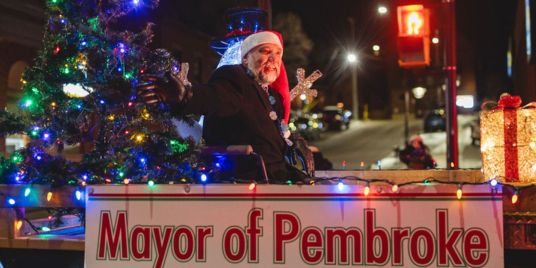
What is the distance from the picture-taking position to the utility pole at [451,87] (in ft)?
34.3

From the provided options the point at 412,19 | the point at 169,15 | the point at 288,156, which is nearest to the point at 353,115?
the point at 169,15

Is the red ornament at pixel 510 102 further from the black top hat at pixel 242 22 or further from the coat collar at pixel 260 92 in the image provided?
the black top hat at pixel 242 22

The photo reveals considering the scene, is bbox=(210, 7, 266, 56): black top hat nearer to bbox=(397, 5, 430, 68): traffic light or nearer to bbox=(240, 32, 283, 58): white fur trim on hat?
bbox=(240, 32, 283, 58): white fur trim on hat

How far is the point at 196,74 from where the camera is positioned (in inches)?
1119

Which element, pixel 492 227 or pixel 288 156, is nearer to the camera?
pixel 492 227

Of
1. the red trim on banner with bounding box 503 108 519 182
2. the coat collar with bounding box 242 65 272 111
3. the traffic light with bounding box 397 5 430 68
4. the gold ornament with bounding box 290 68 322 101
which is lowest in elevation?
the red trim on banner with bounding box 503 108 519 182

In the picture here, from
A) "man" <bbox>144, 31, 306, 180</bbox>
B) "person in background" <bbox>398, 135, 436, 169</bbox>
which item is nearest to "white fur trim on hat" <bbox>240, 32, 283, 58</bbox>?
"man" <bbox>144, 31, 306, 180</bbox>

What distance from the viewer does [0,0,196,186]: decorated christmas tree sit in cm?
416

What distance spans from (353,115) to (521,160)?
4376 cm

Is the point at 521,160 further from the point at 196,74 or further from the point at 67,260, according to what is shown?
the point at 196,74

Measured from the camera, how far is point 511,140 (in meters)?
4.07

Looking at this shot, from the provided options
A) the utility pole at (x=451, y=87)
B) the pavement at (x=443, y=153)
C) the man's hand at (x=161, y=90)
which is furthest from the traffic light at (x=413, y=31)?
the man's hand at (x=161, y=90)

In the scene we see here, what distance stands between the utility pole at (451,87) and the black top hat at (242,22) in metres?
5.70

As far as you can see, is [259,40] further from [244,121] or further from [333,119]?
[333,119]
